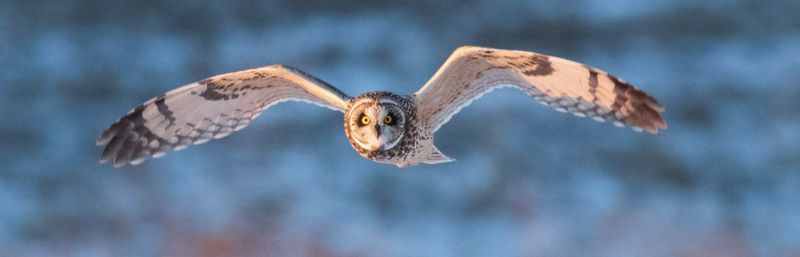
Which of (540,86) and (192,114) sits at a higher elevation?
(192,114)

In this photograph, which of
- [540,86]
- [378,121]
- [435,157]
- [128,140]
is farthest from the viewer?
[128,140]

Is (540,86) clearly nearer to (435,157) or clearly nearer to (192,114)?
(435,157)

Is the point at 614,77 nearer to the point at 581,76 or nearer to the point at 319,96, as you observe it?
the point at 581,76

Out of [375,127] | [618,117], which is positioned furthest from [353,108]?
[618,117]

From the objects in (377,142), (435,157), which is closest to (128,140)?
(377,142)

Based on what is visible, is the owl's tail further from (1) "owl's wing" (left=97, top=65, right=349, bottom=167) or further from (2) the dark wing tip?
(2) the dark wing tip

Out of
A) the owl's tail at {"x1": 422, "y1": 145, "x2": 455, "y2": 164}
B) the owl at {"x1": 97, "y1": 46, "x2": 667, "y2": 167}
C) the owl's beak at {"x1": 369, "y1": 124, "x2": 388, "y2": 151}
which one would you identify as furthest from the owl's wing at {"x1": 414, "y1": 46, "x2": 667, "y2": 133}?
the owl's beak at {"x1": 369, "y1": 124, "x2": 388, "y2": 151}

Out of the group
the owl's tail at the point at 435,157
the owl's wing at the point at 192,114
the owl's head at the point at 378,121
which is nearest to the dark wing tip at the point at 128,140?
the owl's wing at the point at 192,114

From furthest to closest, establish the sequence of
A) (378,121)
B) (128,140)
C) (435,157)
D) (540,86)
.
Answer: (128,140), (435,157), (540,86), (378,121)
